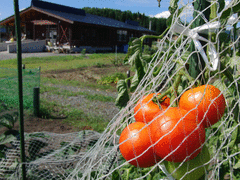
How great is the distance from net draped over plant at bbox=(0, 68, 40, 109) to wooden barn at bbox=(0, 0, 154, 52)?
15.1 m

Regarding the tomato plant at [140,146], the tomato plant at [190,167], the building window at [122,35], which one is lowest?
the tomato plant at [190,167]

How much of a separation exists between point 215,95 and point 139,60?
0.55 meters

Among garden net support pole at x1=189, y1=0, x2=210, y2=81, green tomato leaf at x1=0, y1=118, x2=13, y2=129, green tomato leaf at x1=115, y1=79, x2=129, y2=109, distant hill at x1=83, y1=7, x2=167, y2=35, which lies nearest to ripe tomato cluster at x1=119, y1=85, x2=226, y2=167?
garden net support pole at x1=189, y1=0, x2=210, y2=81

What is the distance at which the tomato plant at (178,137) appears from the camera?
57 cm

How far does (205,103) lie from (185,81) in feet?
1.14

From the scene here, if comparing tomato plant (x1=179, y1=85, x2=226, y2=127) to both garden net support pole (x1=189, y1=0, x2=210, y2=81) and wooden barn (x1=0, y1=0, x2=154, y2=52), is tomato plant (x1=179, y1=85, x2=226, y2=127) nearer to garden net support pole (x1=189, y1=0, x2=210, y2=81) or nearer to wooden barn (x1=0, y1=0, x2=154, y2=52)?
garden net support pole (x1=189, y1=0, x2=210, y2=81)

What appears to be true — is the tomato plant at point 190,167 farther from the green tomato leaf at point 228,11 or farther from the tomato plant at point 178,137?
the green tomato leaf at point 228,11

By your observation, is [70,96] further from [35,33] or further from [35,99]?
[35,33]

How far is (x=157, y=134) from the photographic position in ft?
1.93

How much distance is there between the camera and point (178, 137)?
572mm

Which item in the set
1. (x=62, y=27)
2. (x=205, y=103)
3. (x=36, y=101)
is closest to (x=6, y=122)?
(x=36, y=101)

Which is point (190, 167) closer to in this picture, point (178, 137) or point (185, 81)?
point (178, 137)

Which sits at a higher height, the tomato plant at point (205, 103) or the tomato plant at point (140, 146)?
the tomato plant at point (205, 103)

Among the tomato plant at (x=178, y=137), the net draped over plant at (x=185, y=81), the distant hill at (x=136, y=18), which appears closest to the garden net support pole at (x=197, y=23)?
the net draped over plant at (x=185, y=81)
